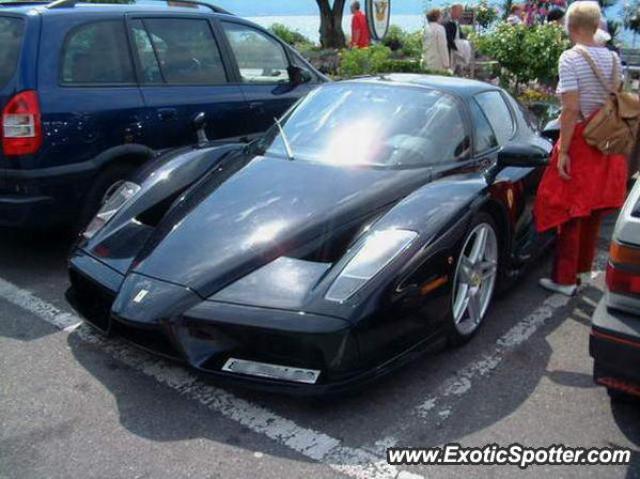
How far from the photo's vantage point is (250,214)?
3178mm

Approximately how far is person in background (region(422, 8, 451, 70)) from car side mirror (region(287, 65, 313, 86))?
157 inches

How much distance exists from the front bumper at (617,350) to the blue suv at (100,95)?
3.28m

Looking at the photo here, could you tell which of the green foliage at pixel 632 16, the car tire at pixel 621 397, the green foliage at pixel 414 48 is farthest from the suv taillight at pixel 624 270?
the green foliage at pixel 632 16

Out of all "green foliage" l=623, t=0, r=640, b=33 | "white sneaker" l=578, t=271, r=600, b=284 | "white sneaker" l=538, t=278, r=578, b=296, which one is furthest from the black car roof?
"green foliage" l=623, t=0, r=640, b=33

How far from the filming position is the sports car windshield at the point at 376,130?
3637 mm

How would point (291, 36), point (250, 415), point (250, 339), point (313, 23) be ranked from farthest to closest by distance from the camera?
1. point (313, 23)
2. point (291, 36)
3. point (250, 415)
4. point (250, 339)

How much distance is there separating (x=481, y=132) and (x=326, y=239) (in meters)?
1.48

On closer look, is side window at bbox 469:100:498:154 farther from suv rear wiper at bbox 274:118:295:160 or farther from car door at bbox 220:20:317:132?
car door at bbox 220:20:317:132

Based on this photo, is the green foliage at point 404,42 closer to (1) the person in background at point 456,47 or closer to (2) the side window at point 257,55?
(1) the person in background at point 456,47

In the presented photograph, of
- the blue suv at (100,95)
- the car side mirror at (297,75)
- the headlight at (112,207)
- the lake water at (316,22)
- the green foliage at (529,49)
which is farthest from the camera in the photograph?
the lake water at (316,22)

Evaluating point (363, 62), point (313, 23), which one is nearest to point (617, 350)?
point (363, 62)

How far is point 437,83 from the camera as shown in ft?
13.5

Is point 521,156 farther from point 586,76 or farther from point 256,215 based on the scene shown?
point 256,215

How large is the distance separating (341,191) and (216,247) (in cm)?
70
